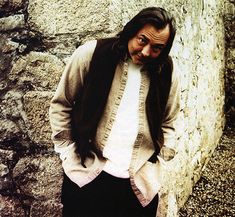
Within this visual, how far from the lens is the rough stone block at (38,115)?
2365mm

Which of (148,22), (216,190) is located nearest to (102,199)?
(148,22)

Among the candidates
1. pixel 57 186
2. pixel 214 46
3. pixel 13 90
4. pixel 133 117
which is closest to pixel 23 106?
pixel 13 90

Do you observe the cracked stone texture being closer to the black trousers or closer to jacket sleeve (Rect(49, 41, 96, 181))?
the black trousers

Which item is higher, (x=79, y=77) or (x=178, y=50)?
(x=79, y=77)

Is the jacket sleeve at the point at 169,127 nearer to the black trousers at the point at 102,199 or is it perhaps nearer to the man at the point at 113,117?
the man at the point at 113,117

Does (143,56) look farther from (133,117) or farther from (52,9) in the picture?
(52,9)

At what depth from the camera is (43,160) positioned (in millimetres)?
2426

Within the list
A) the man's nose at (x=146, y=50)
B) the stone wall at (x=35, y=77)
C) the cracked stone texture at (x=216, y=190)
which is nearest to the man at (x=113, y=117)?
the man's nose at (x=146, y=50)

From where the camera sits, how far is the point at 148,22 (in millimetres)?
1719

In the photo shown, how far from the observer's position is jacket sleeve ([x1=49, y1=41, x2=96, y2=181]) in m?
1.84

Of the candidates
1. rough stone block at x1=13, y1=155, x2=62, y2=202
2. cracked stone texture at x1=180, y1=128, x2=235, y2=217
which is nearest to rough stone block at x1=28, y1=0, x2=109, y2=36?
rough stone block at x1=13, y1=155, x2=62, y2=202

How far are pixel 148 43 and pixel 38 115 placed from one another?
0.95 metres

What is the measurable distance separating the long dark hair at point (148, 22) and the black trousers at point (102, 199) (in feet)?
1.93

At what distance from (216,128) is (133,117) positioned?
3404 mm
